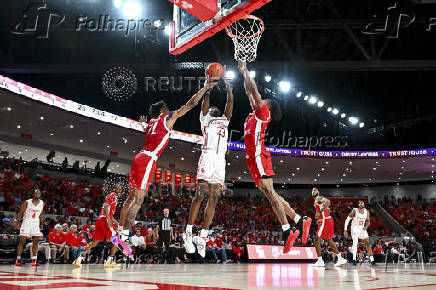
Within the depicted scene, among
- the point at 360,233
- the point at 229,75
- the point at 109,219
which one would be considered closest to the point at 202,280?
the point at 109,219

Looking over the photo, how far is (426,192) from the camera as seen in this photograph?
116 ft

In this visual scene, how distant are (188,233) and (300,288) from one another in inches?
89.5

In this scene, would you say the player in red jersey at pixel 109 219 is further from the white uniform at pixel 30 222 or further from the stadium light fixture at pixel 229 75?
the stadium light fixture at pixel 229 75

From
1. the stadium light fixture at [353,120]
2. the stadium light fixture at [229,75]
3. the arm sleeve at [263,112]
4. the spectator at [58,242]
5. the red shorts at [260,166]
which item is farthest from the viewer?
the stadium light fixture at [353,120]

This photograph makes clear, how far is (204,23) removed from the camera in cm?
727

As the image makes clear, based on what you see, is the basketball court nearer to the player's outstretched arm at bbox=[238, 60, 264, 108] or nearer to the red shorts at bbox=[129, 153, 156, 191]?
the red shorts at bbox=[129, 153, 156, 191]

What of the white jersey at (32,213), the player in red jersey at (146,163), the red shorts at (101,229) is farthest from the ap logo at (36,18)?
the player in red jersey at (146,163)

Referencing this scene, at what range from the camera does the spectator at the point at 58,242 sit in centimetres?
1102

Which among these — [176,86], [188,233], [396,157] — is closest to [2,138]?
[176,86]

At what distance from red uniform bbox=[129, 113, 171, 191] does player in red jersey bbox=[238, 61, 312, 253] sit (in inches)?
50.9

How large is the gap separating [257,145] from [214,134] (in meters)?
0.68

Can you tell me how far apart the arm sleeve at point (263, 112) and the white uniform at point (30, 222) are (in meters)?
5.59

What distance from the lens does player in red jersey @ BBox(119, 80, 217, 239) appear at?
5.89m

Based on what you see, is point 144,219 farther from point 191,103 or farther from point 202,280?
point 202,280
